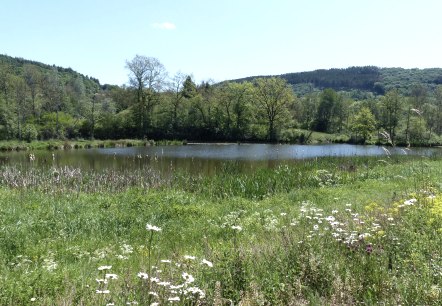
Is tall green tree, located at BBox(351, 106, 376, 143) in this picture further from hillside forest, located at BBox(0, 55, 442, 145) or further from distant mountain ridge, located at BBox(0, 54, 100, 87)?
distant mountain ridge, located at BBox(0, 54, 100, 87)

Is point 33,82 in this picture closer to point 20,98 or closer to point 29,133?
point 20,98

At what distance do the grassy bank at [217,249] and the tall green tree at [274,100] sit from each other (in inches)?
2493

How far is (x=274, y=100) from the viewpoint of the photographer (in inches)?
3103

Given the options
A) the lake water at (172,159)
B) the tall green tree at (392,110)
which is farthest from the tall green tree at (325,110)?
the lake water at (172,159)

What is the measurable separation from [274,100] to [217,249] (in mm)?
74495

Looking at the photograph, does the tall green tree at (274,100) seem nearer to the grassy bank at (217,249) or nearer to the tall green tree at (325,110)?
the tall green tree at (325,110)

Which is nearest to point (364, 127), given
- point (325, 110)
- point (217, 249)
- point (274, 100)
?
point (274, 100)

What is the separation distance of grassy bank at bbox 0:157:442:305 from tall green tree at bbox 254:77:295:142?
63.3 metres

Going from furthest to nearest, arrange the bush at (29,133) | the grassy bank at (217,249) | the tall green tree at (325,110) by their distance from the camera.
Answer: the tall green tree at (325,110)
the bush at (29,133)
the grassy bank at (217,249)

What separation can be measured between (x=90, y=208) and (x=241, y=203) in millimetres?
4946

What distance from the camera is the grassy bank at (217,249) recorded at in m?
3.79

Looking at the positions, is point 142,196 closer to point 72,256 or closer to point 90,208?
point 90,208

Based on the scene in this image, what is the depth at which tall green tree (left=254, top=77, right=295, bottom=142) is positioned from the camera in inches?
3055

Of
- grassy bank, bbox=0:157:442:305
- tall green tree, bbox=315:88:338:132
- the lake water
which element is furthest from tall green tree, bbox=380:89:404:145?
grassy bank, bbox=0:157:442:305
